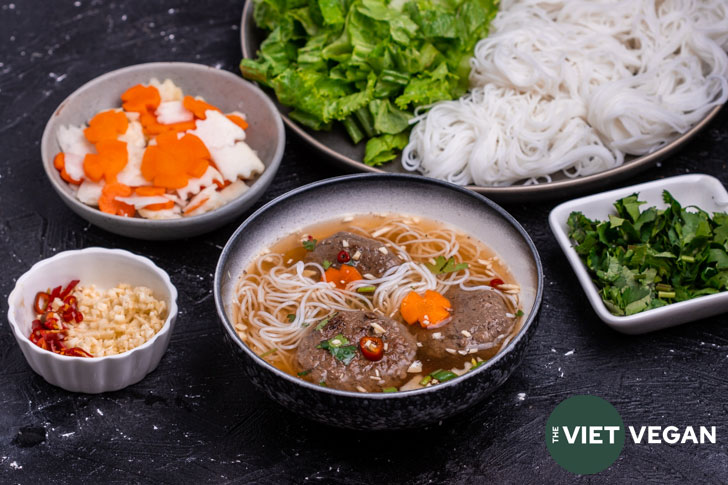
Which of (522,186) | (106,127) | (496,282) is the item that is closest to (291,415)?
(496,282)

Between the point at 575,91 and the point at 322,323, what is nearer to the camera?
the point at 322,323

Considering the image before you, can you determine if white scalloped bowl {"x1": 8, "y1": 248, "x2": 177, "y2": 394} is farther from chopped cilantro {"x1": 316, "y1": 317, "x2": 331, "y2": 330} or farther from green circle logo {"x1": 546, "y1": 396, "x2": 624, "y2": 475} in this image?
green circle logo {"x1": 546, "y1": 396, "x2": 624, "y2": 475}

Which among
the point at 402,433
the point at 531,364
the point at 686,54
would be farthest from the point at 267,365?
the point at 686,54

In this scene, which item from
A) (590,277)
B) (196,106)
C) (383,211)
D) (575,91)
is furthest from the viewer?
Result: (575,91)

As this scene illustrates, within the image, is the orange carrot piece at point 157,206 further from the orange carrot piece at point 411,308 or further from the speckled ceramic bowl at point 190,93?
the orange carrot piece at point 411,308

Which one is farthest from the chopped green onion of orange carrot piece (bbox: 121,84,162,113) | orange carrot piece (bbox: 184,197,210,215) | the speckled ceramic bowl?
orange carrot piece (bbox: 121,84,162,113)

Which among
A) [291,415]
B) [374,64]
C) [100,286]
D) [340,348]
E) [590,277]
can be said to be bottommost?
[291,415]

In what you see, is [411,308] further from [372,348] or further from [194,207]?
[194,207]
